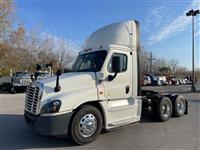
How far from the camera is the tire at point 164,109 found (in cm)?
791

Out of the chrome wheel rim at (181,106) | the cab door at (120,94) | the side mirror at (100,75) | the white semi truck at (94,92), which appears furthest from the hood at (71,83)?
the chrome wheel rim at (181,106)

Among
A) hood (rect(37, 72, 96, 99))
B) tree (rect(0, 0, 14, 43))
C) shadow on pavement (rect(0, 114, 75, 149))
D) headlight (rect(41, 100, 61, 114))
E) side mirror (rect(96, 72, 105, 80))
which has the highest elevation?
tree (rect(0, 0, 14, 43))

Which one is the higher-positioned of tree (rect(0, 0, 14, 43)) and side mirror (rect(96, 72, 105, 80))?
tree (rect(0, 0, 14, 43))

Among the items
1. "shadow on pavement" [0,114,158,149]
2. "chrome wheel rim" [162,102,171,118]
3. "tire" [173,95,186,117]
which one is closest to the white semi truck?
"shadow on pavement" [0,114,158,149]

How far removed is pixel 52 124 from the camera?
17.3 feet

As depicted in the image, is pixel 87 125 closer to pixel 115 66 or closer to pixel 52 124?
pixel 52 124

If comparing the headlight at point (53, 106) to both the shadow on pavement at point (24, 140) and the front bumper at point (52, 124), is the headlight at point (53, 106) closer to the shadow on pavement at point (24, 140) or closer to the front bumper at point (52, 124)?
the front bumper at point (52, 124)

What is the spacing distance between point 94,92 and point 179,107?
14.7 ft

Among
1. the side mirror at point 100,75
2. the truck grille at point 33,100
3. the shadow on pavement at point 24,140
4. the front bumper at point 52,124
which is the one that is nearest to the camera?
the front bumper at point 52,124

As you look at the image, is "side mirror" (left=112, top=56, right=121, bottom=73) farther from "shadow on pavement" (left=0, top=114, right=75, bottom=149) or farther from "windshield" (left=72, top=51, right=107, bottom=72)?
"shadow on pavement" (left=0, top=114, right=75, bottom=149)

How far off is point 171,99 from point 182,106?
0.68 m

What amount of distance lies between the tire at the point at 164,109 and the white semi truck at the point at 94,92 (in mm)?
560

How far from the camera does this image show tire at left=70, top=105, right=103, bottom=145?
5547mm

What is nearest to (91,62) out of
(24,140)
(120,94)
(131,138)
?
(120,94)
